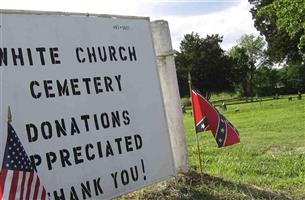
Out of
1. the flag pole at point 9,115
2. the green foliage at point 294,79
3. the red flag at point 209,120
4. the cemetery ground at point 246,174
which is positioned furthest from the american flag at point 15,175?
the green foliage at point 294,79

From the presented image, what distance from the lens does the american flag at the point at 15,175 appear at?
438cm

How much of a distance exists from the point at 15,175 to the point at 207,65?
65.7 metres

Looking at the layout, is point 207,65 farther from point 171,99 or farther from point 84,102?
point 84,102

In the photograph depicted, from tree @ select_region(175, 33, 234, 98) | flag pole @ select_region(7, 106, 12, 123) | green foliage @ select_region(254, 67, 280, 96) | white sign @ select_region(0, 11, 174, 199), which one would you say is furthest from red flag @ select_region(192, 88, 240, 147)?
green foliage @ select_region(254, 67, 280, 96)

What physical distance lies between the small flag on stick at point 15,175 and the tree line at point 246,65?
43.5 meters

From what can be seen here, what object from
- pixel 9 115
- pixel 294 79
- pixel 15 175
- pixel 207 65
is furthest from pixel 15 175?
pixel 294 79

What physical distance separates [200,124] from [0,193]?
3.42 m

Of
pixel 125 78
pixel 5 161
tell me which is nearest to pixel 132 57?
pixel 125 78

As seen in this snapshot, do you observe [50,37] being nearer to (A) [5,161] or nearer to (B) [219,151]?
(A) [5,161]

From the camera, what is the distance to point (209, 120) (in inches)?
287

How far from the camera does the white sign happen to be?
208 inches

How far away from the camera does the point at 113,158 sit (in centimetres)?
603

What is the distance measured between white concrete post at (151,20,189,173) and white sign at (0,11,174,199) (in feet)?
1.52

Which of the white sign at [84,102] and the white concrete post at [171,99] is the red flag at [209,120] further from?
the white sign at [84,102]
